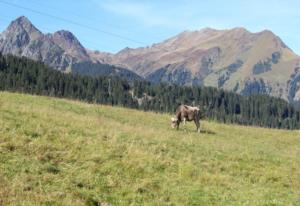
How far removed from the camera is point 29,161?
17828mm

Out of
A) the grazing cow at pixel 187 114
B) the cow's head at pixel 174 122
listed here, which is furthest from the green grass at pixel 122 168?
the grazing cow at pixel 187 114

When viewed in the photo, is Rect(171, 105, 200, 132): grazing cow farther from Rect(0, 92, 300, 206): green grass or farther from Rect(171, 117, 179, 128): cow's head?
Rect(0, 92, 300, 206): green grass

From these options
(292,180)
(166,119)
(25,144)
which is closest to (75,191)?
(25,144)

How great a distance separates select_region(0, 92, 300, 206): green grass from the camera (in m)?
16.2

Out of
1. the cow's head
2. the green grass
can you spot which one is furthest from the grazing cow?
the green grass

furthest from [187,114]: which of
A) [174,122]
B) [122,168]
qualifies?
[122,168]

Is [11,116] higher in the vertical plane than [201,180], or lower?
higher

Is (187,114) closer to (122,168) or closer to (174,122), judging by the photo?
(174,122)

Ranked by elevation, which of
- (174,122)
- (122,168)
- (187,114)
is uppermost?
(187,114)

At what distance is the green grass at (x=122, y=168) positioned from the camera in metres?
16.2

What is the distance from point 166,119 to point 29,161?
84.1 feet

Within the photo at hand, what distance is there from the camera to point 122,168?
774 inches

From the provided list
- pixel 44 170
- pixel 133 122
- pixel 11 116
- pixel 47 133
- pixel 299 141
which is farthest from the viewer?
pixel 299 141

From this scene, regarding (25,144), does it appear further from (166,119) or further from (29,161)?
(166,119)
